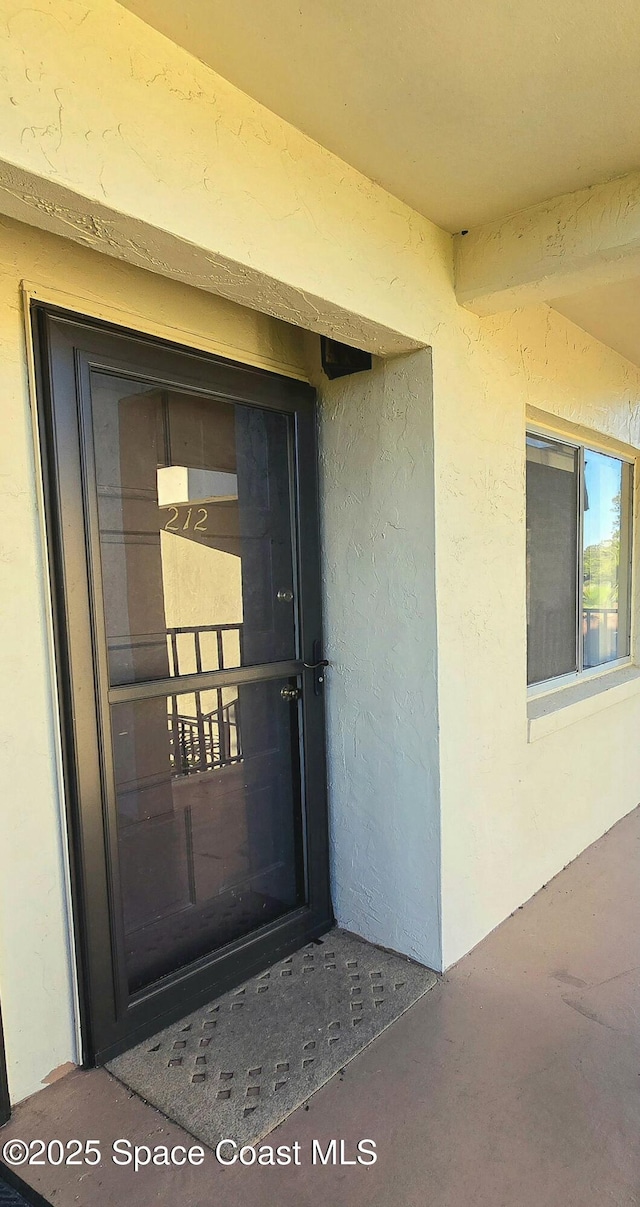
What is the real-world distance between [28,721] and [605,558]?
10.8 ft

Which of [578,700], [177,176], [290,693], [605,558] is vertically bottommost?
[578,700]

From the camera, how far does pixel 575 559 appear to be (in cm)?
340

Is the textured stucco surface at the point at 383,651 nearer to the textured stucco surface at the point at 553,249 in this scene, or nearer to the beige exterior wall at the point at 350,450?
the beige exterior wall at the point at 350,450

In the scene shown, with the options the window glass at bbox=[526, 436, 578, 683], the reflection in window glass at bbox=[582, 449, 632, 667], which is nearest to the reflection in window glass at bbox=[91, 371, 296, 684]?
the window glass at bbox=[526, 436, 578, 683]

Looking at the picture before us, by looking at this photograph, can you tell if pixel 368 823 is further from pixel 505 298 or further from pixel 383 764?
pixel 505 298

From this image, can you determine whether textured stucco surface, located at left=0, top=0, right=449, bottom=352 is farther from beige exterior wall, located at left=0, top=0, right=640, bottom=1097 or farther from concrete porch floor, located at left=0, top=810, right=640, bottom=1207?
concrete porch floor, located at left=0, top=810, right=640, bottom=1207

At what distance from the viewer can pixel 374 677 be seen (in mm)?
2393

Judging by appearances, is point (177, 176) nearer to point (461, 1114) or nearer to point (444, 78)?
point (444, 78)

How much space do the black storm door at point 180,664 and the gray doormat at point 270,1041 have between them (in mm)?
89

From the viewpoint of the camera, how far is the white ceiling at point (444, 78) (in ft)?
4.21

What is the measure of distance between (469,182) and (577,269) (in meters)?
0.41

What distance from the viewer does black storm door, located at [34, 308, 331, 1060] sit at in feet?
5.96

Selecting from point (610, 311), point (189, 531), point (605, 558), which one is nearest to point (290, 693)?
point (189, 531)

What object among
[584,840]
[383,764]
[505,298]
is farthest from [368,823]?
[505,298]
